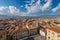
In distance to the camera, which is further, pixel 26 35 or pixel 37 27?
pixel 37 27

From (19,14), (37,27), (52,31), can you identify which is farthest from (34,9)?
(37,27)

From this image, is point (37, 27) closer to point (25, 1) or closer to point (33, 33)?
point (33, 33)

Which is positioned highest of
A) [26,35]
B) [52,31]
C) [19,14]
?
[19,14]

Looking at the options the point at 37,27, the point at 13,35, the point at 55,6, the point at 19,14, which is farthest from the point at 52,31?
the point at 37,27

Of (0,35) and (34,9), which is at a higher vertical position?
(34,9)

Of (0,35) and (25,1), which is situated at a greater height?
(25,1)

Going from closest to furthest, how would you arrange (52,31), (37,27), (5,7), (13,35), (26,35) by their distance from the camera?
(52,31), (5,7), (13,35), (26,35), (37,27)

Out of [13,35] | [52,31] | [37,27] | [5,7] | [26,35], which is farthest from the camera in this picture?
[37,27]

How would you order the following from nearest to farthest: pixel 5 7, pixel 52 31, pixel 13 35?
pixel 52 31
pixel 5 7
pixel 13 35

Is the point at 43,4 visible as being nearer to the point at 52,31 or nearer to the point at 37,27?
the point at 52,31
